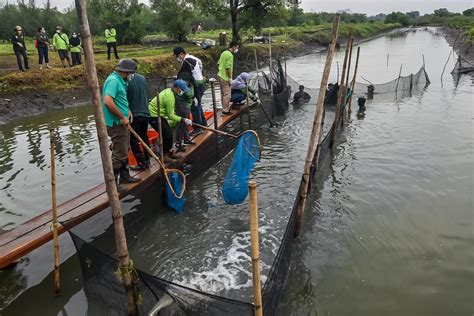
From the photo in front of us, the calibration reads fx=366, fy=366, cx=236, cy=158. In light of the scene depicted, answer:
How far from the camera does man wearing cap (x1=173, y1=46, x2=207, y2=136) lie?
295 inches

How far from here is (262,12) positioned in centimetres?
2569

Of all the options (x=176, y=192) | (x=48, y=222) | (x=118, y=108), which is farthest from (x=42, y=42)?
(x=48, y=222)

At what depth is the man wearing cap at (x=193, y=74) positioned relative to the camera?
7482 millimetres

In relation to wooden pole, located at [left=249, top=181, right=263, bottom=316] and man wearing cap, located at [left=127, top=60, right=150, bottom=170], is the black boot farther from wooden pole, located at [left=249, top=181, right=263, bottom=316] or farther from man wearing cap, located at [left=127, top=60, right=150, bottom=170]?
wooden pole, located at [left=249, top=181, right=263, bottom=316]

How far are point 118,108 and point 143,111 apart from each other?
790 millimetres

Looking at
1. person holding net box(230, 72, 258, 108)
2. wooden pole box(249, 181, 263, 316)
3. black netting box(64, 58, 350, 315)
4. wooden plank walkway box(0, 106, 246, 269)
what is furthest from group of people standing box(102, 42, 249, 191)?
wooden pole box(249, 181, 263, 316)

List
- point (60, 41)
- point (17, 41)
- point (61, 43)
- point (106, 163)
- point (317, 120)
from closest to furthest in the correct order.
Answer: point (106, 163)
point (317, 120)
point (17, 41)
point (60, 41)
point (61, 43)

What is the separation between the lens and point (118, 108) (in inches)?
202

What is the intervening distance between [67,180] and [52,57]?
13.7 meters

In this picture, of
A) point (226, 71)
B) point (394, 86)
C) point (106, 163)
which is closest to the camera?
point (106, 163)

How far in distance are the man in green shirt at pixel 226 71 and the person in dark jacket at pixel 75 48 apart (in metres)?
9.15

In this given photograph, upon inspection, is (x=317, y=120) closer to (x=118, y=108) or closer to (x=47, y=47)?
(x=118, y=108)

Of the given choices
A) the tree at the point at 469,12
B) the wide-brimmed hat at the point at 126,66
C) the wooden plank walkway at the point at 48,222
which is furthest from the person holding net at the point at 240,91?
the tree at the point at 469,12

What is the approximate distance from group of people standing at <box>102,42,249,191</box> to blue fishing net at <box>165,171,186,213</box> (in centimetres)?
56
